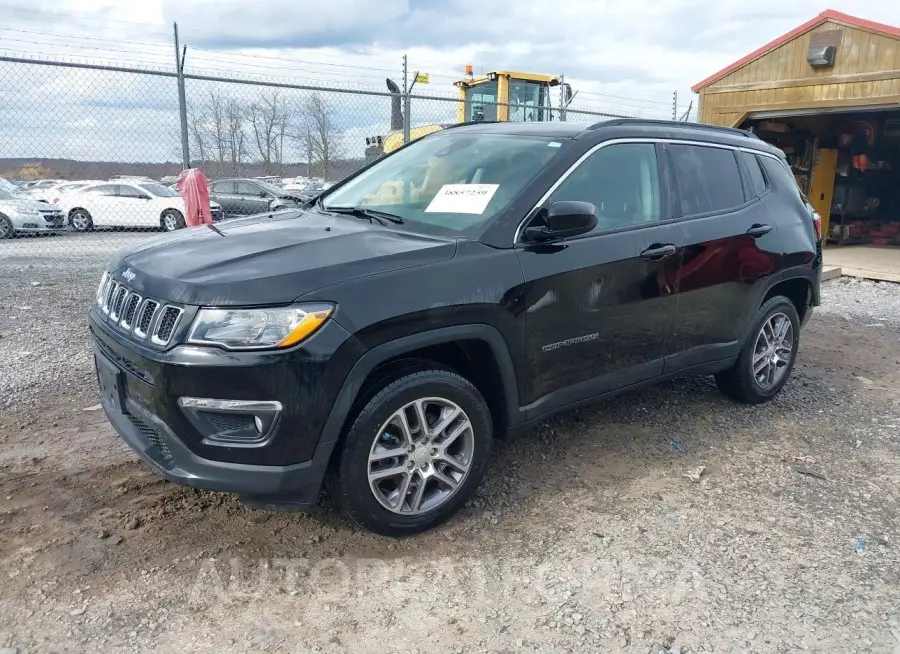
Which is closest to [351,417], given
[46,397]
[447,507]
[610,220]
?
[447,507]

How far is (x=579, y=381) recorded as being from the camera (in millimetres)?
3580

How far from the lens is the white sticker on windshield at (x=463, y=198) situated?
3434 mm

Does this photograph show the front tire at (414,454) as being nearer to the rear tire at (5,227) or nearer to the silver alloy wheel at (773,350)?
the silver alloy wheel at (773,350)

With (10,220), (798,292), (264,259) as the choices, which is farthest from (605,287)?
(10,220)

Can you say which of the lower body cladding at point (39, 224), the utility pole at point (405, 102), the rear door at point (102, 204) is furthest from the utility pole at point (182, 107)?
the rear door at point (102, 204)

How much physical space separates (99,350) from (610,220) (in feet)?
8.56

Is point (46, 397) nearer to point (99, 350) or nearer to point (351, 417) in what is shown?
point (99, 350)

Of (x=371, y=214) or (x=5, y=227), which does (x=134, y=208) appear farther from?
(x=371, y=214)

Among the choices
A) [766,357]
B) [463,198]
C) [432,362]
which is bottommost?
[766,357]

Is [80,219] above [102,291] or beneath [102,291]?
beneath

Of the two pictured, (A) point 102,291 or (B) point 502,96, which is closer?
(A) point 102,291

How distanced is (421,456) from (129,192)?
17.0m

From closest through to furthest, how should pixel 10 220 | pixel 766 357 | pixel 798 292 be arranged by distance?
pixel 766 357 → pixel 798 292 → pixel 10 220

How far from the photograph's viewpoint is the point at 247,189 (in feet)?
59.0
